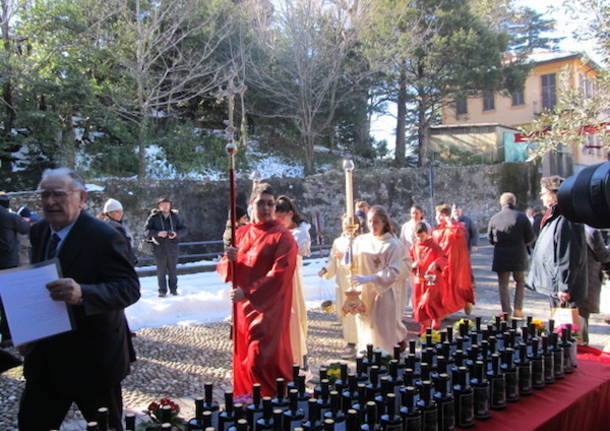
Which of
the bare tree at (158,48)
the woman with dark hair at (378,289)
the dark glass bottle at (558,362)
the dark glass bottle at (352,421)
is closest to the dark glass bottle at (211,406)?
the dark glass bottle at (352,421)

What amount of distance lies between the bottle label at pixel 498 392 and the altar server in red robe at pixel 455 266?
17.9 feet

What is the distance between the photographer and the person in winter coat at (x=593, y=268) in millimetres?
5734

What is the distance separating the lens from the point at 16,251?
268 inches

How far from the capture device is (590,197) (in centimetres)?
220

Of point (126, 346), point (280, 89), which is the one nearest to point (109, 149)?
point (280, 89)

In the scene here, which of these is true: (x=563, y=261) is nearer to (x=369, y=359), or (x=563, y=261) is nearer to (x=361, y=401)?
(x=369, y=359)

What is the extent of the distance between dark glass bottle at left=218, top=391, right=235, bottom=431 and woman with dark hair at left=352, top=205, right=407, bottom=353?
3514 millimetres

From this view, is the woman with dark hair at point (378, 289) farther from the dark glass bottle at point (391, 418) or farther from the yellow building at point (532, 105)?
the yellow building at point (532, 105)

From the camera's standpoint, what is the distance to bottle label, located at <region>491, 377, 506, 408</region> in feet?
8.87

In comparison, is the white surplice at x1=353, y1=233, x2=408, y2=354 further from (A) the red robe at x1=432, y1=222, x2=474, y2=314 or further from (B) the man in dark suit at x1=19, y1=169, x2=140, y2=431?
(B) the man in dark suit at x1=19, y1=169, x2=140, y2=431

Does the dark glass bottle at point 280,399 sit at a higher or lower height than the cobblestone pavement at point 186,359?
higher

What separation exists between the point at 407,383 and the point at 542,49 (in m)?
46.8

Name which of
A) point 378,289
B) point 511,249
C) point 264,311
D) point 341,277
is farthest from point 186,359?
point 511,249

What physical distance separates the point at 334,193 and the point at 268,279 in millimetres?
17282
